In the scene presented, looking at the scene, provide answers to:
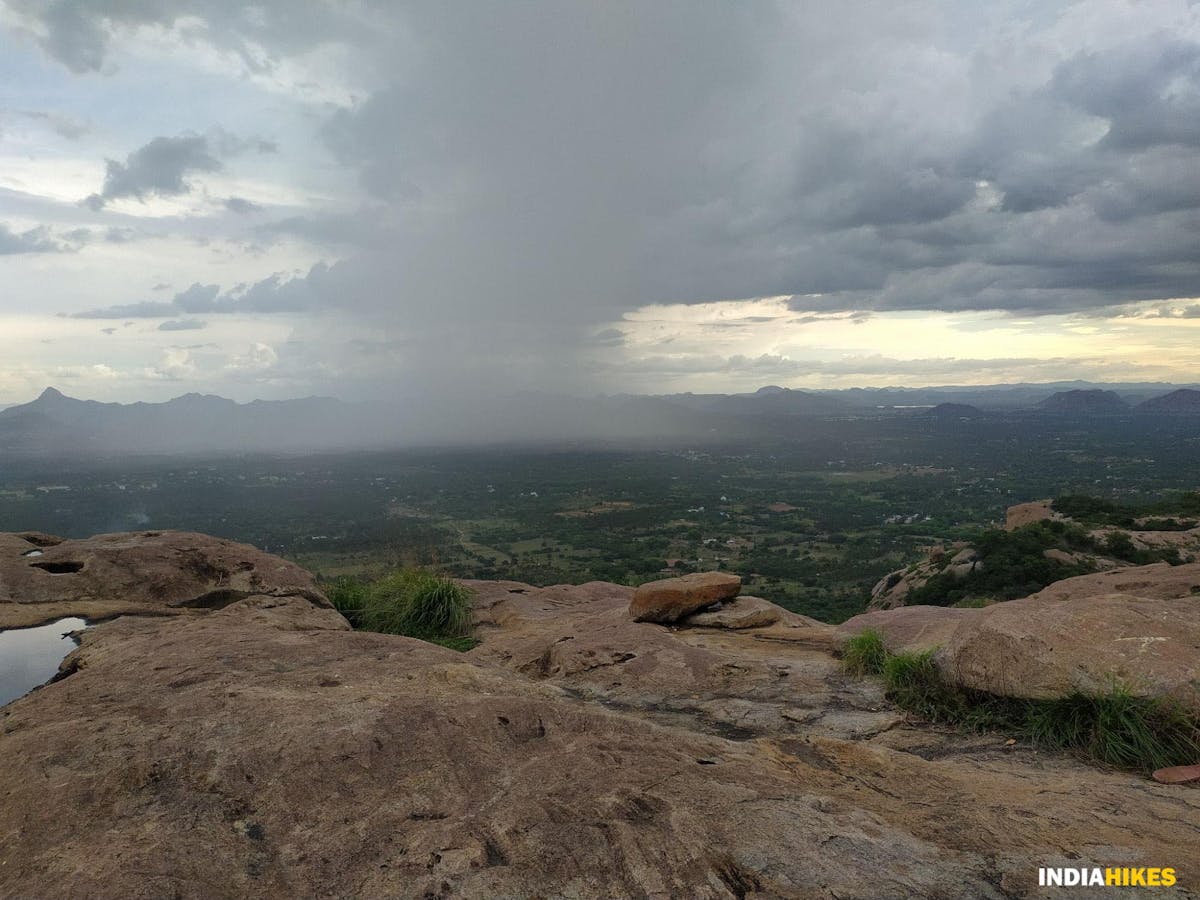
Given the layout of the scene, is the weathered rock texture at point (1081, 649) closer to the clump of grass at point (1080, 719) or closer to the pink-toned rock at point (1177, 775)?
the clump of grass at point (1080, 719)

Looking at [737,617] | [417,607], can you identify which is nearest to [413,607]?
[417,607]

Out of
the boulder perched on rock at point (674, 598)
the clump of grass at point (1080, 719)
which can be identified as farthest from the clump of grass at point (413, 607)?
the clump of grass at point (1080, 719)

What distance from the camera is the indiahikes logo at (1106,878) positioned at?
3.96m

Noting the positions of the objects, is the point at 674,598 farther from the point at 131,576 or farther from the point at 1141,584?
the point at 131,576

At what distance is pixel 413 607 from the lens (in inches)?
554

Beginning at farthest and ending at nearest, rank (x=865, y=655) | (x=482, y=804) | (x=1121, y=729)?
(x=865, y=655), (x=1121, y=729), (x=482, y=804)

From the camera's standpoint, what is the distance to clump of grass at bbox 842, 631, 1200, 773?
6.09m

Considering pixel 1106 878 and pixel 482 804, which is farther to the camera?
pixel 482 804

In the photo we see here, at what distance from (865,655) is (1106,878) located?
5.32 meters

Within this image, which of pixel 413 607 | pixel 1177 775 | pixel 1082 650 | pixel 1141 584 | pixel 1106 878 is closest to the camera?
pixel 1106 878

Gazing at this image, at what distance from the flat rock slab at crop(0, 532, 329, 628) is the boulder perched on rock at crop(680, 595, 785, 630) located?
7.65m

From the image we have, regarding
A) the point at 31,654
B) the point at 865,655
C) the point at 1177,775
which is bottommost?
the point at 865,655

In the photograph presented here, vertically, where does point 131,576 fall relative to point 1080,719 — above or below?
above

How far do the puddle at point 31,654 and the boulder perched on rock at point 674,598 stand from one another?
29.5 feet
